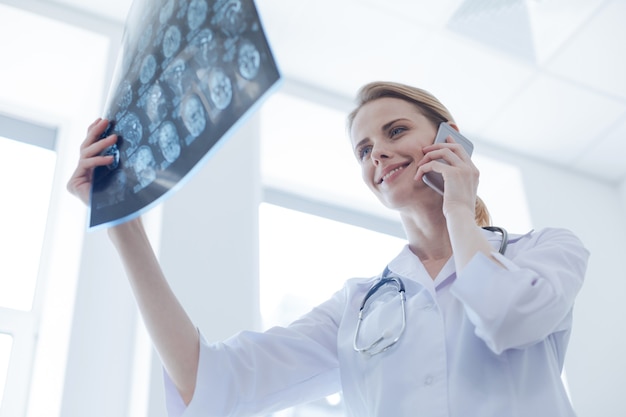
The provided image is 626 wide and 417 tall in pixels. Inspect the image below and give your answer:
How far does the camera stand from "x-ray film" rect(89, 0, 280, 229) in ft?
3.39

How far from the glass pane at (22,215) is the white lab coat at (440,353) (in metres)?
1.62

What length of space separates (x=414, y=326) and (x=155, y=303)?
0.46 m

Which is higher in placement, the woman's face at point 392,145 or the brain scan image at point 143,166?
the woman's face at point 392,145

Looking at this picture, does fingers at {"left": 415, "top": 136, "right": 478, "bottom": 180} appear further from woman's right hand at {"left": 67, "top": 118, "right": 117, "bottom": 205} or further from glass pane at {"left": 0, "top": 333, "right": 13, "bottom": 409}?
glass pane at {"left": 0, "top": 333, "right": 13, "bottom": 409}

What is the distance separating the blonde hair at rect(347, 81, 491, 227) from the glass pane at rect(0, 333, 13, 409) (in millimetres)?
1570

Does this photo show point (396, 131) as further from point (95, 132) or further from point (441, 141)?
point (95, 132)

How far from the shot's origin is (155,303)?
4.35 feet

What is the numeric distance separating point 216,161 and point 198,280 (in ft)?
1.80

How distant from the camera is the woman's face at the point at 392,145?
1.54 metres

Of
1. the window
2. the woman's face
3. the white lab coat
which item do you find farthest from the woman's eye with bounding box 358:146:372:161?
the window

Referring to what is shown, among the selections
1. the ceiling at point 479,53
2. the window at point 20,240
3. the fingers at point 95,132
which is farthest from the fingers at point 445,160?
the ceiling at point 479,53

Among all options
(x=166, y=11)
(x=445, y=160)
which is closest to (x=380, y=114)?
(x=445, y=160)

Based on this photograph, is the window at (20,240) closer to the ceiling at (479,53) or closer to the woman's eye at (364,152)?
the ceiling at (479,53)

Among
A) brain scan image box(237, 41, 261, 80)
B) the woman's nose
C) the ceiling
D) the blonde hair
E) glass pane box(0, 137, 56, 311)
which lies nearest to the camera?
brain scan image box(237, 41, 261, 80)
